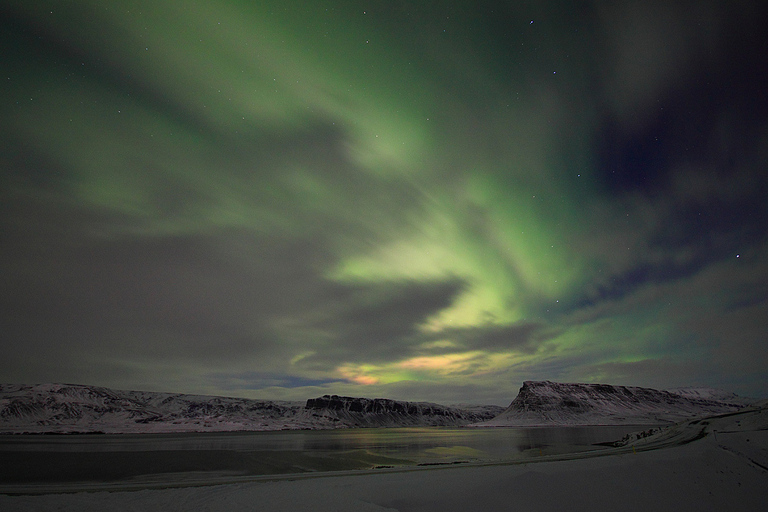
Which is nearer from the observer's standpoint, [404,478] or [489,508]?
[489,508]

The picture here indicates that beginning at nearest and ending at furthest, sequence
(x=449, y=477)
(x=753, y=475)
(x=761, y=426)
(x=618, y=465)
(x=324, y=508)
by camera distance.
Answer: (x=324, y=508)
(x=449, y=477)
(x=753, y=475)
(x=618, y=465)
(x=761, y=426)

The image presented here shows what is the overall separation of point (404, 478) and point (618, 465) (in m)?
21.3

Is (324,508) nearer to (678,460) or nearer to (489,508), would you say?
(489,508)

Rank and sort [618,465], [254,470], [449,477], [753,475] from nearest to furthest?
[449,477] → [753,475] → [618,465] → [254,470]

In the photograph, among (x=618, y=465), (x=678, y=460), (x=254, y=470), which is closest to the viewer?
(x=618, y=465)

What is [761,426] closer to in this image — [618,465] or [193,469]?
[618,465]

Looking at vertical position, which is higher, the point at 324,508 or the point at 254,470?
the point at 324,508

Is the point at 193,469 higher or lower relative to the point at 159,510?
lower

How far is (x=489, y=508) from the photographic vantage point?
67.6 feet

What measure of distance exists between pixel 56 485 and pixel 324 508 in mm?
27503

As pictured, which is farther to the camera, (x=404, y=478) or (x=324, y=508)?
(x=404, y=478)

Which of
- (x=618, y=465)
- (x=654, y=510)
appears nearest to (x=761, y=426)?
(x=618, y=465)

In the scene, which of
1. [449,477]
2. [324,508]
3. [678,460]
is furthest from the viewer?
[678,460]

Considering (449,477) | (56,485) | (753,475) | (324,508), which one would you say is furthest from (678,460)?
(56,485)
